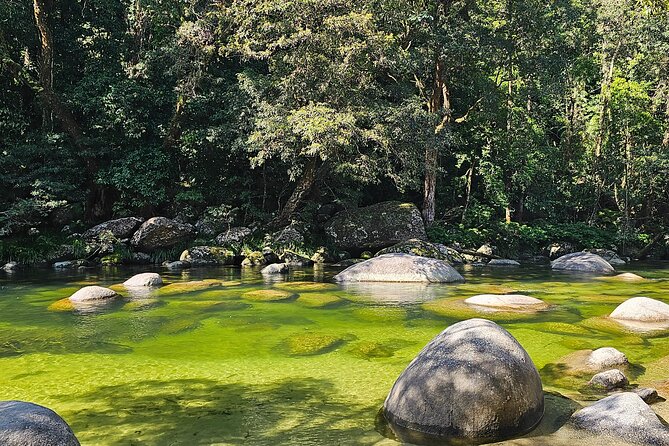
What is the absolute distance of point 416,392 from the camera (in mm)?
3908

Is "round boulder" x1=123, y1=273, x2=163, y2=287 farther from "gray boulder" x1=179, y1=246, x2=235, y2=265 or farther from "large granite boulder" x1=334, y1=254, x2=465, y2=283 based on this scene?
"gray boulder" x1=179, y1=246, x2=235, y2=265

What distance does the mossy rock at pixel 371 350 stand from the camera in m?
5.94

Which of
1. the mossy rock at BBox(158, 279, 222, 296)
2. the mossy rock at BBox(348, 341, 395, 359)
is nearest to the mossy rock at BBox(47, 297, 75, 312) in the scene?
the mossy rock at BBox(158, 279, 222, 296)

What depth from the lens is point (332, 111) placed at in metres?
15.0

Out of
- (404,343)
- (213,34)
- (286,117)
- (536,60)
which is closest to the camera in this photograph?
(404,343)

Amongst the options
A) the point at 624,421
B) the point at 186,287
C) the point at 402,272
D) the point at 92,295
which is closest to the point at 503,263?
the point at 402,272

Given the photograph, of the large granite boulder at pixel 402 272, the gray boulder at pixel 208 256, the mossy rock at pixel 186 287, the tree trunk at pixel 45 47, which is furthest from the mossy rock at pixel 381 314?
the tree trunk at pixel 45 47

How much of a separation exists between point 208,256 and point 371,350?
11.9 m

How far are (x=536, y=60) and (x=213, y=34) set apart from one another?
11779 mm

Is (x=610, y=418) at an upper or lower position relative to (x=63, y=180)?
lower

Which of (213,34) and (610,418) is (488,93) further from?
(610,418)

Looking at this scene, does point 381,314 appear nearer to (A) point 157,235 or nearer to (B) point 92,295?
(B) point 92,295

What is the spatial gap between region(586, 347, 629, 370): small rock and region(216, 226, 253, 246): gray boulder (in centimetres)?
1419

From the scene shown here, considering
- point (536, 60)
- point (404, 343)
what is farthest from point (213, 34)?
point (404, 343)
